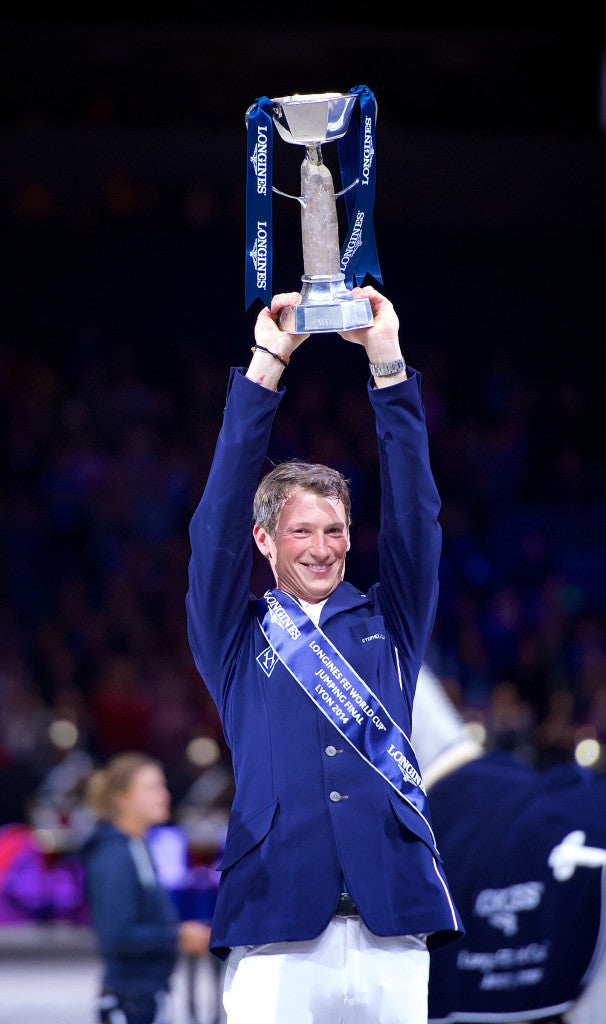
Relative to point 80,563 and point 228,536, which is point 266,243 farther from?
point 80,563

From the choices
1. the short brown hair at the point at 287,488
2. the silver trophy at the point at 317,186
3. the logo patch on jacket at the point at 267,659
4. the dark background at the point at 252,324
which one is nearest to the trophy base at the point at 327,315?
the silver trophy at the point at 317,186

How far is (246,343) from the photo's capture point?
12.3m

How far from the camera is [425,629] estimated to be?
7.82 ft

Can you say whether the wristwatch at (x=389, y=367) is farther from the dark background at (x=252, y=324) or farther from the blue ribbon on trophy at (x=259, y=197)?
the dark background at (x=252, y=324)

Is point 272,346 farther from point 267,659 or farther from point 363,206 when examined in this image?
point 267,659

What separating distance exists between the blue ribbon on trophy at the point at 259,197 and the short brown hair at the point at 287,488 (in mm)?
317

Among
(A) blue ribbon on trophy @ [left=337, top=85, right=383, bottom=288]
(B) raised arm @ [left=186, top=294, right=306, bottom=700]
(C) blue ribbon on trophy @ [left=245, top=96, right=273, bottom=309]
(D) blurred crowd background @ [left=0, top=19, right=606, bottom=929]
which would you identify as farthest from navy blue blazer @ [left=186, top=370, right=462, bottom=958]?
(D) blurred crowd background @ [left=0, top=19, right=606, bottom=929]

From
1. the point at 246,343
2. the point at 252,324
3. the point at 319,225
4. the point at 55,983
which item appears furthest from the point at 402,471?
the point at 246,343

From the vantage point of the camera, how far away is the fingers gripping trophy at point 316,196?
241cm

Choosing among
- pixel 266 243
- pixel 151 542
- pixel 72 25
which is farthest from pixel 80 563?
pixel 266 243

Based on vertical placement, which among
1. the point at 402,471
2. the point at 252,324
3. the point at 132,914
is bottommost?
the point at 132,914

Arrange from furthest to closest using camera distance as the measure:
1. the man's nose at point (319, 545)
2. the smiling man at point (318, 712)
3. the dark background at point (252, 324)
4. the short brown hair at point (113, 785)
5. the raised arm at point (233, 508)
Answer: the dark background at point (252, 324) < the short brown hair at point (113, 785) < the man's nose at point (319, 545) < the raised arm at point (233, 508) < the smiling man at point (318, 712)

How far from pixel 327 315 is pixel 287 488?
0.34 metres

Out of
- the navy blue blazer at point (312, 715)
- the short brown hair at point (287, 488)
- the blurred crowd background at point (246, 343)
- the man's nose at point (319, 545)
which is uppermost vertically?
the blurred crowd background at point (246, 343)
